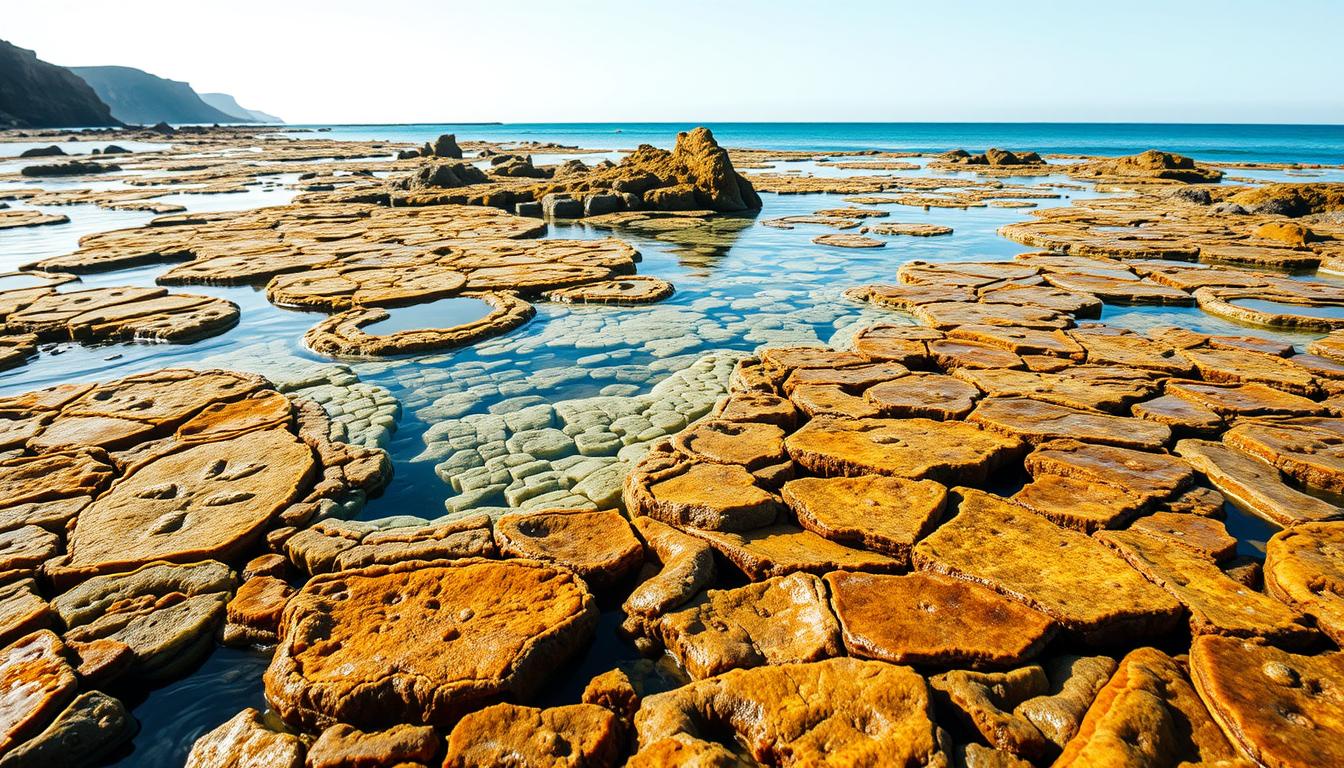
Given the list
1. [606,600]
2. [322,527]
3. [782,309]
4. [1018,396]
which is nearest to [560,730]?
[606,600]

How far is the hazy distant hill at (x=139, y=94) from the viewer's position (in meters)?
119

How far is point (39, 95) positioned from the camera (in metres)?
65.6

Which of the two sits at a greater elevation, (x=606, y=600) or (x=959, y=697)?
(x=959, y=697)

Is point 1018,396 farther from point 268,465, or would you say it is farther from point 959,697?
point 268,465

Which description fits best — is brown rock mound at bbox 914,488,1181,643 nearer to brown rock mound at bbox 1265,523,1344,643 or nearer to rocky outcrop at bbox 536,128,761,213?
brown rock mound at bbox 1265,523,1344,643

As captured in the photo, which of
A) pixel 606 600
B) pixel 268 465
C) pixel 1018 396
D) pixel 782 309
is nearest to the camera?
pixel 606 600

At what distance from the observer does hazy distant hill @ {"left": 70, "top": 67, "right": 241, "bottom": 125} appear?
119m

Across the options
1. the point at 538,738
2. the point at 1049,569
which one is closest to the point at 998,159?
the point at 1049,569

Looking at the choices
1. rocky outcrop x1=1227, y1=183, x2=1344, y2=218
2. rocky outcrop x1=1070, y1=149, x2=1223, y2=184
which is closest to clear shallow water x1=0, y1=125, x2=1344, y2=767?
rocky outcrop x1=1227, y1=183, x2=1344, y2=218

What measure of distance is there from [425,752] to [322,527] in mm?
1502

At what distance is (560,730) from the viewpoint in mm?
1948

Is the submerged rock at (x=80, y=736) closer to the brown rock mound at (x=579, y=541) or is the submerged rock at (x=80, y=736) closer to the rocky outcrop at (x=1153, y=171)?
the brown rock mound at (x=579, y=541)

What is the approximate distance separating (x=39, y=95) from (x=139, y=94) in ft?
236

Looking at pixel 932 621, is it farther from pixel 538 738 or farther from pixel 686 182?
pixel 686 182
